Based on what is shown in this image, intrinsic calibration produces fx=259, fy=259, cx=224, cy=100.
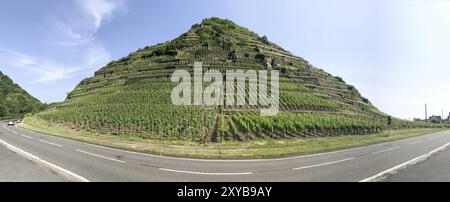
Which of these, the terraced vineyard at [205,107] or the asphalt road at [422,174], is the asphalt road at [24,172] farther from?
the terraced vineyard at [205,107]

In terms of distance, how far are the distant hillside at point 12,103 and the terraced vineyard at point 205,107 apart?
142ft

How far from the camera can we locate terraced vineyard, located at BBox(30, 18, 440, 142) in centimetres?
3090

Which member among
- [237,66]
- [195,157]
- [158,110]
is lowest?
[195,157]

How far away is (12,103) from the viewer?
11156cm

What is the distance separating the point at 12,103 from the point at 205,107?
112 metres

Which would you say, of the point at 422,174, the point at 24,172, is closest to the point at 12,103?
the point at 24,172

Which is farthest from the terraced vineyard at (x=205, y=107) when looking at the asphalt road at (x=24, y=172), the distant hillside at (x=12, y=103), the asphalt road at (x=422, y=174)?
the distant hillside at (x=12, y=103)

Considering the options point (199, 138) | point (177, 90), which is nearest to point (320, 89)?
point (177, 90)

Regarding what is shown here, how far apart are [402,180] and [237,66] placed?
6330 centimetres

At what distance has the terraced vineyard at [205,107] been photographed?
3090 cm

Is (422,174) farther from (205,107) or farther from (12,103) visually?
(12,103)
